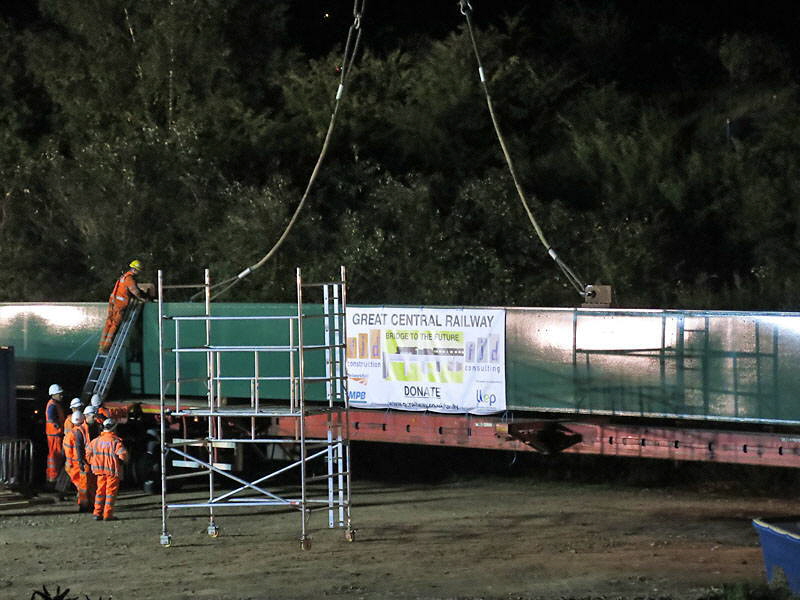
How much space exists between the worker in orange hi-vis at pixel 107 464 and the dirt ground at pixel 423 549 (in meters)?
0.27

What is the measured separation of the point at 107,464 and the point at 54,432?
103 inches

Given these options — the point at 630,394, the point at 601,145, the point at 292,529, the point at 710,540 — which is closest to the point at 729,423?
the point at 630,394

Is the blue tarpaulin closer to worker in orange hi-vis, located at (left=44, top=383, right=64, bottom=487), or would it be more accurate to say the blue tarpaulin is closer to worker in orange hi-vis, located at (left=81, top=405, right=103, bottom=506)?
worker in orange hi-vis, located at (left=81, top=405, right=103, bottom=506)

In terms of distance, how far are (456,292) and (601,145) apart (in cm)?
675

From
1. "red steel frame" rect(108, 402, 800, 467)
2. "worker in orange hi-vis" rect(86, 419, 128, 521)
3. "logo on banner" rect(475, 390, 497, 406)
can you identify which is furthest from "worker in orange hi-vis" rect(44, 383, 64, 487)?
"logo on banner" rect(475, 390, 497, 406)

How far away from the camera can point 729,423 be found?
18188 millimetres

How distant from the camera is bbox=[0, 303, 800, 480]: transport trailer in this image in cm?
1633

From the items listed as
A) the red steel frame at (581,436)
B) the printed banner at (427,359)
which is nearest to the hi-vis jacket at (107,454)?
the red steel frame at (581,436)

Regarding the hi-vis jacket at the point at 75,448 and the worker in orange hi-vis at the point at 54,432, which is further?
the worker in orange hi-vis at the point at 54,432

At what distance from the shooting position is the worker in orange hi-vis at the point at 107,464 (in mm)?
17375

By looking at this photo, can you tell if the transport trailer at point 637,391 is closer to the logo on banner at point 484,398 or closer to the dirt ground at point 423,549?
the logo on banner at point 484,398

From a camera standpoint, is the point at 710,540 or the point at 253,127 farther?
the point at 253,127

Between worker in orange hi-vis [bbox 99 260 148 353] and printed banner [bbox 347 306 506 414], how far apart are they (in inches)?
144

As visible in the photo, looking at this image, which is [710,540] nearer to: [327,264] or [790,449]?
[790,449]
